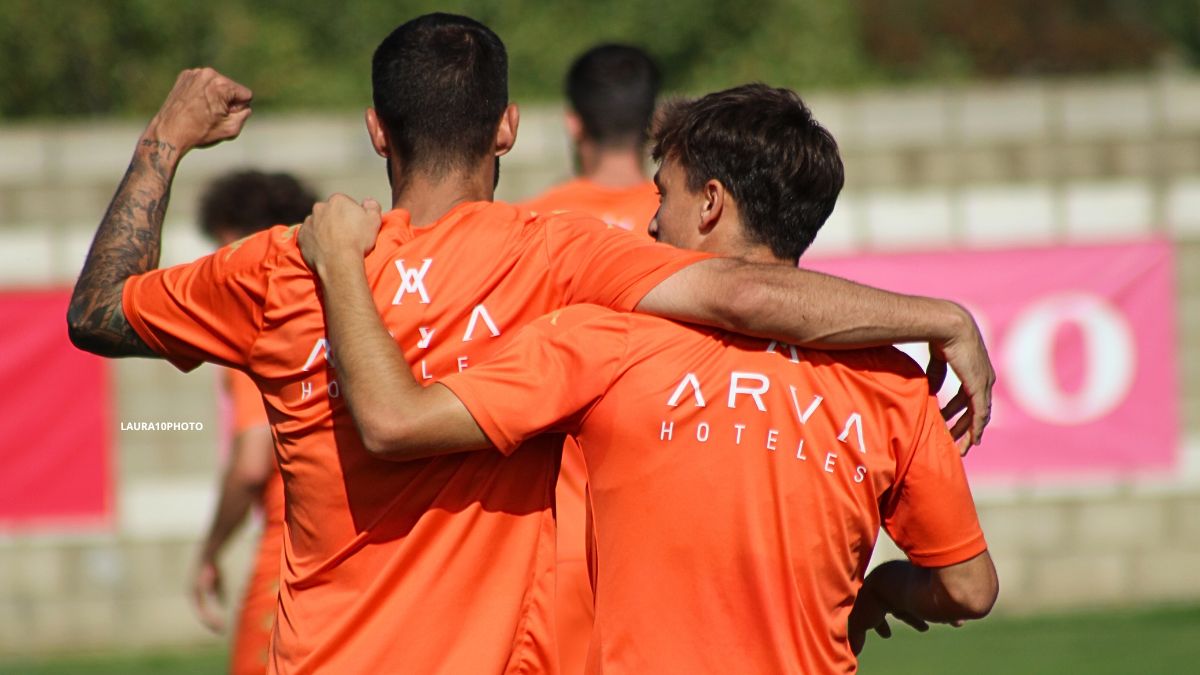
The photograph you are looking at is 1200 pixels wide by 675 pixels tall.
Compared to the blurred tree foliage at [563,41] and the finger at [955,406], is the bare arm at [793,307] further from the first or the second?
the blurred tree foliage at [563,41]

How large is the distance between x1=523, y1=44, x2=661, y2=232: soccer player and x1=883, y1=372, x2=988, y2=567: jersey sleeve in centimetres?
215

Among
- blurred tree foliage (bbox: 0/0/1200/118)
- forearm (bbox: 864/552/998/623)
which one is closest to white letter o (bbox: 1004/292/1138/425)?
forearm (bbox: 864/552/998/623)

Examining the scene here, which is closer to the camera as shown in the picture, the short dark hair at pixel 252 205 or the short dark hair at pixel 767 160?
the short dark hair at pixel 767 160

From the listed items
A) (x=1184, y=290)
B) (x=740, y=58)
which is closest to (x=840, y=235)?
(x=1184, y=290)

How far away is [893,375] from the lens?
262 centimetres

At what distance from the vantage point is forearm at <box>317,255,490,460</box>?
247cm

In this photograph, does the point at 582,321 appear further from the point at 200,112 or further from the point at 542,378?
the point at 200,112

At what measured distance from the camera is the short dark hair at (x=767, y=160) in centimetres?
260

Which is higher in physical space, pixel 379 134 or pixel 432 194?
pixel 379 134

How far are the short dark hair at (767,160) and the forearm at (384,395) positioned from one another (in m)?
0.58

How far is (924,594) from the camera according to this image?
2715mm

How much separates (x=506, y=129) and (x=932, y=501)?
1.00 metres

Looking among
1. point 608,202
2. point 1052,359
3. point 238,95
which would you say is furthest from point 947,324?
point 1052,359
